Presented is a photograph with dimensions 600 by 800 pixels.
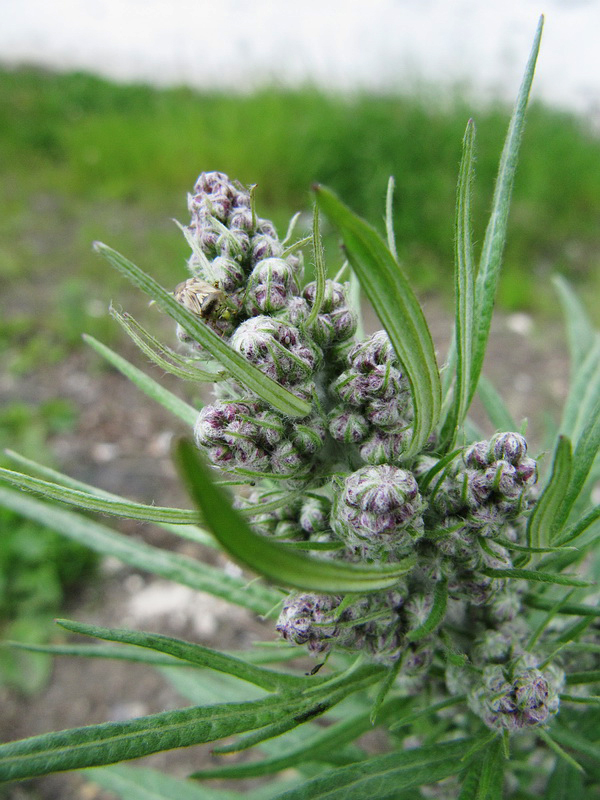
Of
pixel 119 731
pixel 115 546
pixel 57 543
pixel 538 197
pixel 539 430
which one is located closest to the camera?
pixel 119 731

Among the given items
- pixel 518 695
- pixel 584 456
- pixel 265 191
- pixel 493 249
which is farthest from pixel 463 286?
pixel 265 191

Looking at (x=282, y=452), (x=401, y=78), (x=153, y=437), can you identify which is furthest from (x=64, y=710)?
(x=401, y=78)

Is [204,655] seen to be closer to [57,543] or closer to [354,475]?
[354,475]

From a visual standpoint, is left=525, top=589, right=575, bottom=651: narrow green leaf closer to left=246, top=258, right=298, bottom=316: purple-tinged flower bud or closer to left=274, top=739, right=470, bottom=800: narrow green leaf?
left=274, top=739, right=470, bottom=800: narrow green leaf

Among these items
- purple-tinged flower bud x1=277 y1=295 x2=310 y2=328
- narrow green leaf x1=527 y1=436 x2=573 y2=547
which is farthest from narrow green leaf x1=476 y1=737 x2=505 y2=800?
purple-tinged flower bud x1=277 y1=295 x2=310 y2=328

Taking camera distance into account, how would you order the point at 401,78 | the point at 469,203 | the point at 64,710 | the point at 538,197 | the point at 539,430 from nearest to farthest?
1. the point at 469,203
2. the point at 64,710
3. the point at 539,430
4. the point at 538,197
5. the point at 401,78

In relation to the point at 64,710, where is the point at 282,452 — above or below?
above
